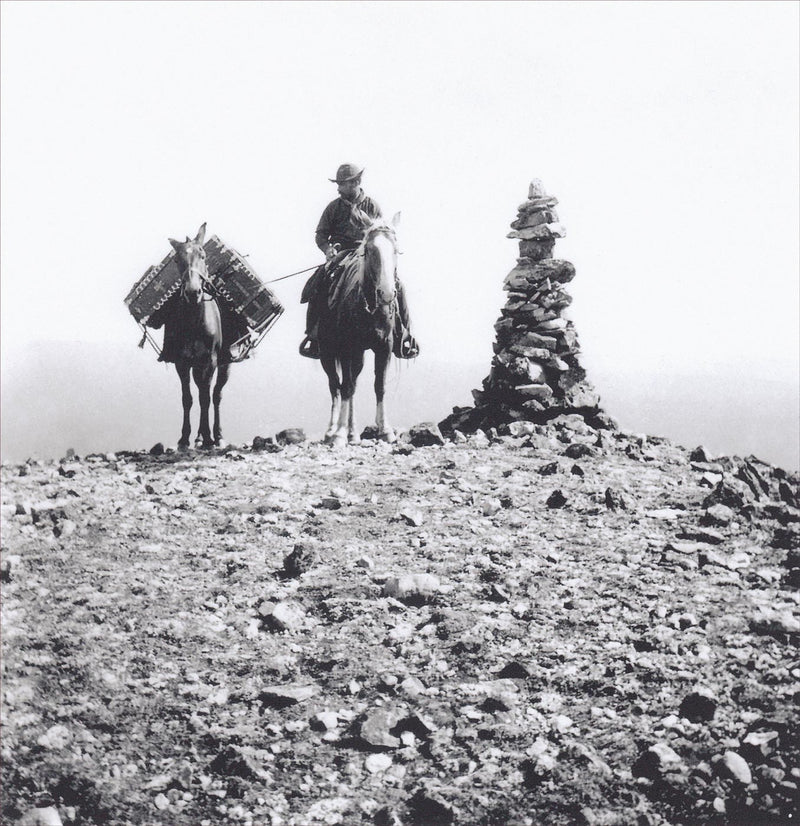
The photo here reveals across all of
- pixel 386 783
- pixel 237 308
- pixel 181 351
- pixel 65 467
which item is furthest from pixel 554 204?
pixel 386 783

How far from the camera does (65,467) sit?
36.6 ft

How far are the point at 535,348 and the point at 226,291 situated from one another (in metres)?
4.65

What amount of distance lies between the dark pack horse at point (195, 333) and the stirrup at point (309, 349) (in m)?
1.06

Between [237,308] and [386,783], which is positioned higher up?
[237,308]

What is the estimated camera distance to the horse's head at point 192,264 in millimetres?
11265

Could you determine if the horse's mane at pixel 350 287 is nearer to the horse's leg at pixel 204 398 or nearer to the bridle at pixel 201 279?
the bridle at pixel 201 279

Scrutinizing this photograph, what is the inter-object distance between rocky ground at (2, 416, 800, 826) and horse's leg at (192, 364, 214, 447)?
2.10 metres

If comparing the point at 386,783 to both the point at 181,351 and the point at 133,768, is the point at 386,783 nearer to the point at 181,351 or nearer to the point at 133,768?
the point at 133,768

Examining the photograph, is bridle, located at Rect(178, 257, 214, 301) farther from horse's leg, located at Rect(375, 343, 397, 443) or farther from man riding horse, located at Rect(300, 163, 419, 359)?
horse's leg, located at Rect(375, 343, 397, 443)

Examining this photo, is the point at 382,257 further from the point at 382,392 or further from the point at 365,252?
the point at 382,392

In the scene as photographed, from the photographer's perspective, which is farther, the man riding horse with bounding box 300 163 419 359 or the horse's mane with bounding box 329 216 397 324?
the man riding horse with bounding box 300 163 419 359

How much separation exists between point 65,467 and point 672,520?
7012 millimetres

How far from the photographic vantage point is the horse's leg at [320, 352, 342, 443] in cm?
1230

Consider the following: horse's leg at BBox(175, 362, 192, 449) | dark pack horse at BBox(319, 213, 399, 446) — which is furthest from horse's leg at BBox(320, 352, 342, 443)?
horse's leg at BBox(175, 362, 192, 449)
